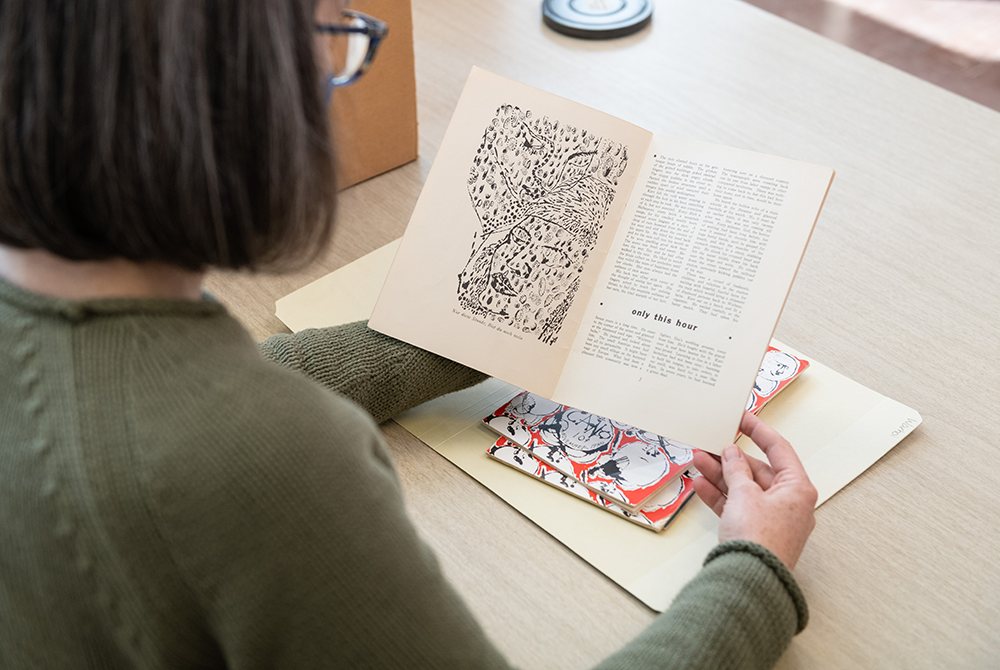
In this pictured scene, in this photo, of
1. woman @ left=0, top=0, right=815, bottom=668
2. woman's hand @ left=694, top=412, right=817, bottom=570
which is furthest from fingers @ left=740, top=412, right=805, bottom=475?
woman @ left=0, top=0, right=815, bottom=668

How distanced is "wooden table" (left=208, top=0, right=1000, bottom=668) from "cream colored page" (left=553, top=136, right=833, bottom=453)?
0.12 metres

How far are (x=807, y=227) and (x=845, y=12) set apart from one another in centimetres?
182

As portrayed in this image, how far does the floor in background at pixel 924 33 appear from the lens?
194cm

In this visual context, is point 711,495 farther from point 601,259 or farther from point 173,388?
point 173,388

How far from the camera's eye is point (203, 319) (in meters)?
0.41

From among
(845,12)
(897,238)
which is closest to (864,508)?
(897,238)

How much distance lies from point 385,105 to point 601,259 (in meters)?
0.40

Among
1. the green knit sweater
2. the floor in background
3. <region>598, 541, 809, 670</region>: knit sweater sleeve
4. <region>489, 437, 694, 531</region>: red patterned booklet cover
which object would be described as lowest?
<region>489, 437, 694, 531</region>: red patterned booklet cover

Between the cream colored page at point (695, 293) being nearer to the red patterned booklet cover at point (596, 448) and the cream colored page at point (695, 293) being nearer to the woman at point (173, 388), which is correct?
the red patterned booklet cover at point (596, 448)

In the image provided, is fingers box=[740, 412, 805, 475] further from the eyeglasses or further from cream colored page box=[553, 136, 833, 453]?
the eyeglasses

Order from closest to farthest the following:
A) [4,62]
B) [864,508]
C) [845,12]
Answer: [4,62], [864,508], [845,12]

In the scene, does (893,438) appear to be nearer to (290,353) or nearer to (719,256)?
(719,256)

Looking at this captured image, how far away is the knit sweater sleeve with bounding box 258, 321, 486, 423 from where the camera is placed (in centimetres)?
67

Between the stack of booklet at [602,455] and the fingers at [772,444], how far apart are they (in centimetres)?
5
